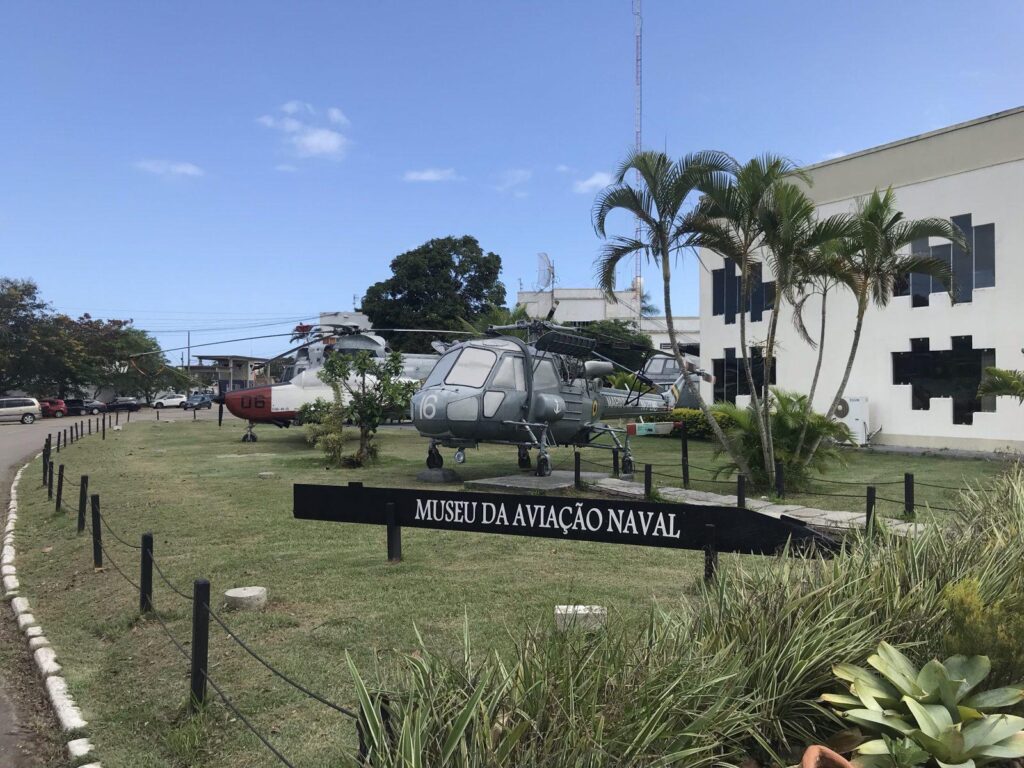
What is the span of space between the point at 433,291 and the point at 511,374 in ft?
119

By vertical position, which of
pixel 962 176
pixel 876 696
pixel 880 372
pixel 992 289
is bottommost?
pixel 876 696

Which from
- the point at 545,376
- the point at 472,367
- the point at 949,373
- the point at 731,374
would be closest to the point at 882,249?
the point at 545,376

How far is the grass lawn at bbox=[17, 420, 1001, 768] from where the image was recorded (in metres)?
4.14

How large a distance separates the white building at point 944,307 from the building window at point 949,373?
0.08 feet

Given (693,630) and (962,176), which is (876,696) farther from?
(962,176)

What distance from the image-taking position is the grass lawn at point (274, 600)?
4145 mm

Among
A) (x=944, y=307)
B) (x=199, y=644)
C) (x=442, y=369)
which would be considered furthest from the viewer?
(x=944, y=307)

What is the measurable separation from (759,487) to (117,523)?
9617mm

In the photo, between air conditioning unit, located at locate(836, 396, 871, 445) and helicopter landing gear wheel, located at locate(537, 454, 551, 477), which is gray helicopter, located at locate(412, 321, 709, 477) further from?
air conditioning unit, located at locate(836, 396, 871, 445)

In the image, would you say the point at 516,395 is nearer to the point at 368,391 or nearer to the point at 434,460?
the point at 434,460

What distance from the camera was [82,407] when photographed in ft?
163

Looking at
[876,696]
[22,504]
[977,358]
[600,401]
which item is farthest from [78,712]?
[977,358]

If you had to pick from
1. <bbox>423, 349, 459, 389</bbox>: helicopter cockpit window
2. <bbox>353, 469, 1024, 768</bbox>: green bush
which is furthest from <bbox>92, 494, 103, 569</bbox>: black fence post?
<bbox>423, 349, 459, 389</bbox>: helicopter cockpit window

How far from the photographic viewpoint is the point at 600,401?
53.3 feet
